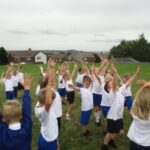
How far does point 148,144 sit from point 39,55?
130536mm

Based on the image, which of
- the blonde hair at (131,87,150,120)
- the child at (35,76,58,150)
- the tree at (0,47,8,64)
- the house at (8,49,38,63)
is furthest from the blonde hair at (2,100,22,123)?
the house at (8,49,38,63)

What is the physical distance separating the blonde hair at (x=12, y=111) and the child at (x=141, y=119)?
1.74 metres

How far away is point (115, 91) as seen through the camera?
8.74 meters

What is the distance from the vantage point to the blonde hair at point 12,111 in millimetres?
4406

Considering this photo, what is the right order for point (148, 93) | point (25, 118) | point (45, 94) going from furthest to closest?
point (45, 94) → point (148, 93) → point (25, 118)

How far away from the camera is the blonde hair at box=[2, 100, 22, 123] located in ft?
14.5

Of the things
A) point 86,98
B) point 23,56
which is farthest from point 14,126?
point 23,56

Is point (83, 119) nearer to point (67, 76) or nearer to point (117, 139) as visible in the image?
point (117, 139)

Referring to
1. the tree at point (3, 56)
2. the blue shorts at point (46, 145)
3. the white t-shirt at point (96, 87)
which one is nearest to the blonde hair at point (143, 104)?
the blue shorts at point (46, 145)

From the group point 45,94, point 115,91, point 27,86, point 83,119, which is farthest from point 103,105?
point 27,86

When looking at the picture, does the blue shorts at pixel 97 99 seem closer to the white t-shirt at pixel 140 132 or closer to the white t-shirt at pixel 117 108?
the white t-shirt at pixel 117 108

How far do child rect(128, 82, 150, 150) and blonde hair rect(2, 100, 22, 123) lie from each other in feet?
5.72

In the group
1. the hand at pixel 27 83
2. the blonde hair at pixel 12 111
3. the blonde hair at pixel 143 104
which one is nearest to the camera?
the blonde hair at pixel 12 111

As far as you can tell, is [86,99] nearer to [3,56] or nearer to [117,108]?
[117,108]
